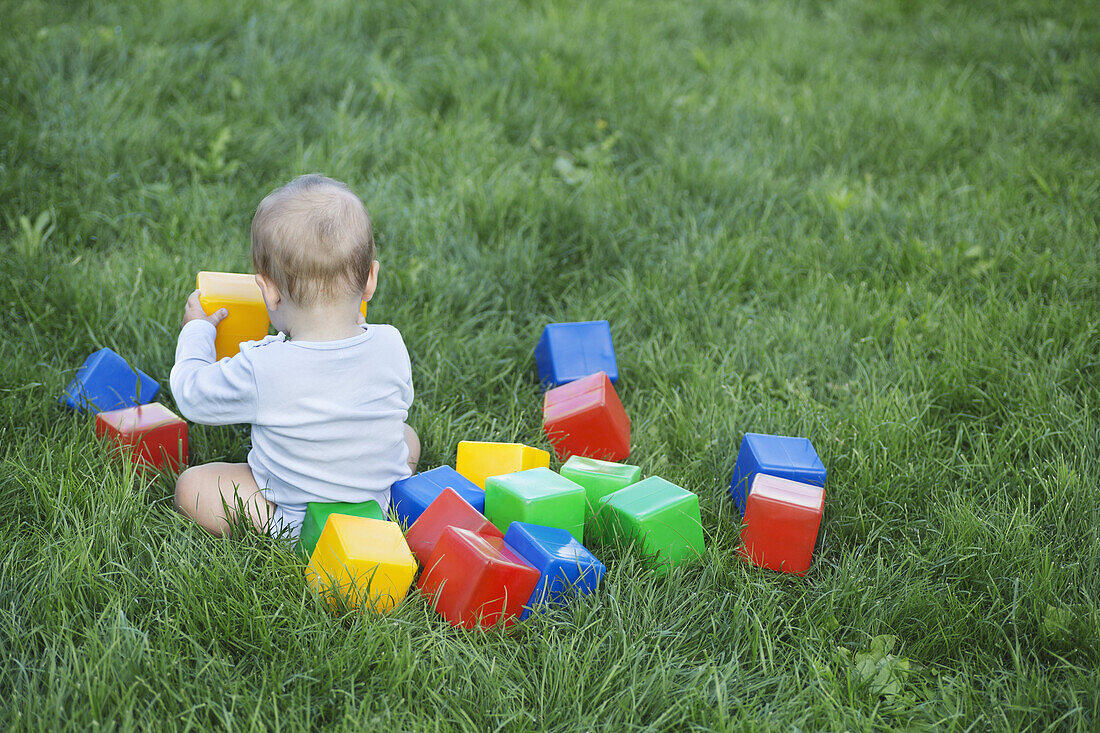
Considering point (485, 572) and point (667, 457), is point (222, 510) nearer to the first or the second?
point (485, 572)

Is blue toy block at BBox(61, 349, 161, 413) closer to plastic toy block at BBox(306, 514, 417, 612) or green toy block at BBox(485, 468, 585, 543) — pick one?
plastic toy block at BBox(306, 514, 417, 612)

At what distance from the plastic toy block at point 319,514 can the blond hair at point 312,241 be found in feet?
1.62

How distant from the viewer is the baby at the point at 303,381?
2.00 metres

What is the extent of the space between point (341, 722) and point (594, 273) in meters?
2.03

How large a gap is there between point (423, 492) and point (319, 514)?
26cm

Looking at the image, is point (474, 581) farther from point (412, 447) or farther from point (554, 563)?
point (412, 447)

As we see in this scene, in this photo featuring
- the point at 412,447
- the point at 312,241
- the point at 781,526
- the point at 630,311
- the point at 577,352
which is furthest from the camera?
the point at 630,311

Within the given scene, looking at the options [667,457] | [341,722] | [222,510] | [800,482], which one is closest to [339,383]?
[222,510]

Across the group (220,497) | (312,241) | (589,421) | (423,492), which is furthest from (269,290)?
(589,421)

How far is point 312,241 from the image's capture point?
1985mm

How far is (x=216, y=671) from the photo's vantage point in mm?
1641

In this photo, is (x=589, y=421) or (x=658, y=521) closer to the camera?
(x=658, y=521)

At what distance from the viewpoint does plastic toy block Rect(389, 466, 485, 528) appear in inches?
85.2

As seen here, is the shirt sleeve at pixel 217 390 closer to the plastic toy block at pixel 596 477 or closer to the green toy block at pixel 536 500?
the green toy block at pixel 536 500
